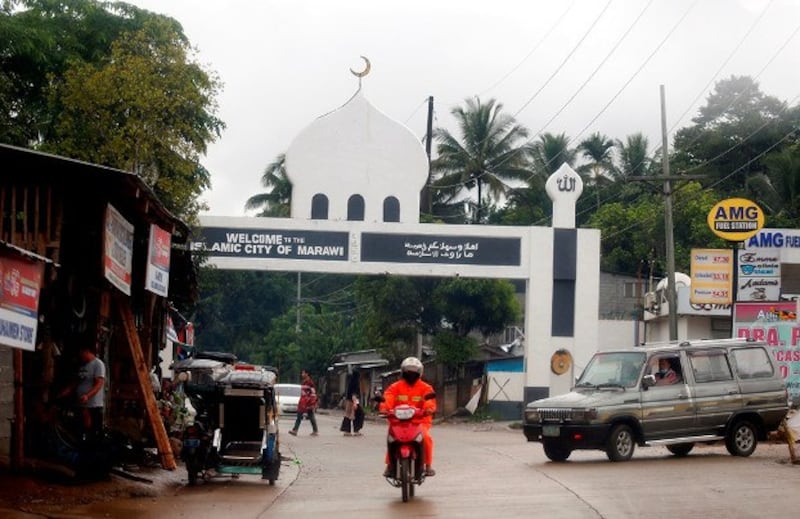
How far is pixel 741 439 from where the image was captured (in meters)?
20.8

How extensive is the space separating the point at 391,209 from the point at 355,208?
114 centimetres

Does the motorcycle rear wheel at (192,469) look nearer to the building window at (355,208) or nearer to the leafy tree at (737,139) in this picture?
the building window at (355,208)

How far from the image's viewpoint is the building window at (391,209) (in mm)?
40562

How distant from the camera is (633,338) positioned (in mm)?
49656

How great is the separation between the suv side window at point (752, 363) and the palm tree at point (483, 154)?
35.0 meters

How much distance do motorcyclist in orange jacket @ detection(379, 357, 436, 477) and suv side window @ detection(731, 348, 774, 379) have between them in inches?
312

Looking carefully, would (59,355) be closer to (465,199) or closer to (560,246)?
(560,246)

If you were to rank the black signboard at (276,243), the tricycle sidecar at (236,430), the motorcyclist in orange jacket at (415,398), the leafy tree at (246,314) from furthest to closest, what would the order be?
the leafy tree at (246,314) → the black signboard at (276,243) → the tricycle sidecar at (236,430) → the motorcyclist in orange jacket at (415,398)

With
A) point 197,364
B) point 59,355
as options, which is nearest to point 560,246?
point 197,364

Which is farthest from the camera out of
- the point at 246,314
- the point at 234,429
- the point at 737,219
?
the point at 246,314

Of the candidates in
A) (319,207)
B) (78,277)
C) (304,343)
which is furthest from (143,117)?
(304,343)

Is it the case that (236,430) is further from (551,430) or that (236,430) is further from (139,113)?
(139,113)

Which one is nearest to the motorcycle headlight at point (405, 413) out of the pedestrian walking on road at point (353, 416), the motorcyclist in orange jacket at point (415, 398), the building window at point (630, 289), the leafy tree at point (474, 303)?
the motorcyclist in orange jacket at point (415, 398)

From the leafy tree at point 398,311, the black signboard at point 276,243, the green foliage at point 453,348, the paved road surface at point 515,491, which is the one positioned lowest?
the paved road surface at point 515,491
